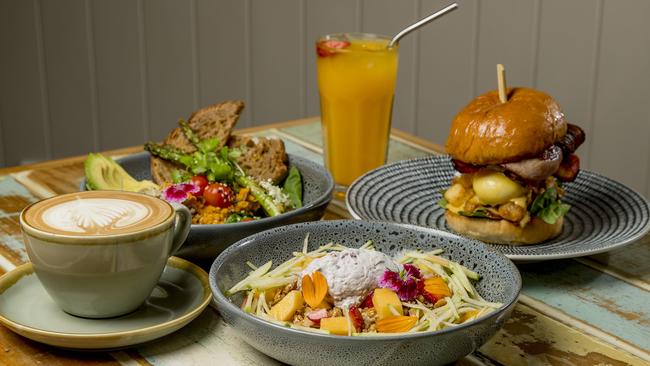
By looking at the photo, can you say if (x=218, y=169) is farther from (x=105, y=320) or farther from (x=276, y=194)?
(x=105, y=320)

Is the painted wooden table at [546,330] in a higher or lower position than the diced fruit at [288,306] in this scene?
lower

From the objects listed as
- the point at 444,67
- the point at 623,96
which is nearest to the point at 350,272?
the point at 623,96

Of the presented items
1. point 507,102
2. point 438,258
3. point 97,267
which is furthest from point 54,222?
point 507,102

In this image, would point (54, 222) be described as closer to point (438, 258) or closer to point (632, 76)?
→ point (438, 258)

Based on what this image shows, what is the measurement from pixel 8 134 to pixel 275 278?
2382 mm

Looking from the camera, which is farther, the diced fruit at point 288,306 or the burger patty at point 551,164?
the burger patty at point 551,164

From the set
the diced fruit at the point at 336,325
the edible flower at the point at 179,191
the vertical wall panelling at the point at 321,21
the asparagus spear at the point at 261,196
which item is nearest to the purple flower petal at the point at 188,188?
the edible flower at the point at 179,191

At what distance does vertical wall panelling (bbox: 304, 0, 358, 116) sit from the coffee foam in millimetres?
2049

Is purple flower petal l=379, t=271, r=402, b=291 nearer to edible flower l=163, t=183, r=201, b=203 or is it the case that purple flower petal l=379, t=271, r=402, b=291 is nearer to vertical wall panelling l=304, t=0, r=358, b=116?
edible flower l=163, t=183, r=201, b=203

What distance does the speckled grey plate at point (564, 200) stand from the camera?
1.40 m

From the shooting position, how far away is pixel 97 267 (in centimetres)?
104

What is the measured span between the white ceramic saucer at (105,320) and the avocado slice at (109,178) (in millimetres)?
280

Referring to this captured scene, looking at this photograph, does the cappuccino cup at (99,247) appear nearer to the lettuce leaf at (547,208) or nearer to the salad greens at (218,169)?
the salad greens at (218,169)

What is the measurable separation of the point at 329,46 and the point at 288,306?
0.83m
